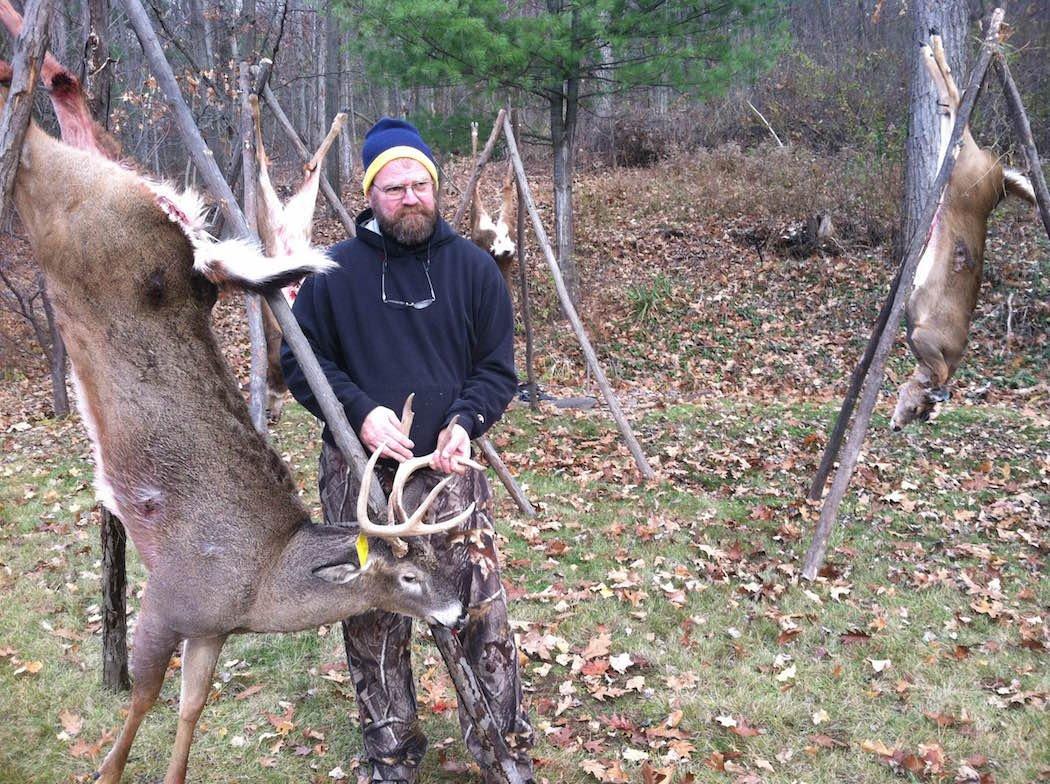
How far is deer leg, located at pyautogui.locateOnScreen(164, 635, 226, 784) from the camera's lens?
305 centimetres

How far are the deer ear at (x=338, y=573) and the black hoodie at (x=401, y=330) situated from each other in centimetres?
57

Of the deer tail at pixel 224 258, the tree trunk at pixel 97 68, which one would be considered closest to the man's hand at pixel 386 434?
the deer tail at pixel 224 258

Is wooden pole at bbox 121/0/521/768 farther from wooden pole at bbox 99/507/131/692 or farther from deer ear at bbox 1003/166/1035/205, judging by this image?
deer ear at bbox 1003/166/1035/205

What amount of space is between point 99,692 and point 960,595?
513 cm

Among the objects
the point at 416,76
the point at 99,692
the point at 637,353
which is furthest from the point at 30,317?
the point at 637,353

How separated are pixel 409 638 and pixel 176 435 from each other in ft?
4.40

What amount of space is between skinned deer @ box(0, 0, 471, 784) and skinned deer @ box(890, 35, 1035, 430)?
4.13m

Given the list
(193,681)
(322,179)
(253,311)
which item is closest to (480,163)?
(322,179)

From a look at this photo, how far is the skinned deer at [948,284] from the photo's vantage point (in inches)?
220

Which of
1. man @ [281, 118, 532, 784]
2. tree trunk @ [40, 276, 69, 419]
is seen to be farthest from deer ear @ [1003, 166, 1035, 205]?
tree trunk @ [40, 276, 69, 419]

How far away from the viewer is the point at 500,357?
3.51 metres

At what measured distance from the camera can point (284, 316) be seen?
284 cm

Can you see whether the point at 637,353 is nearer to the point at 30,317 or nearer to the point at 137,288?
the point at 30,317

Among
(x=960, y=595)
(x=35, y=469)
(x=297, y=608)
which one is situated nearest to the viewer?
(x=297, y=608)
